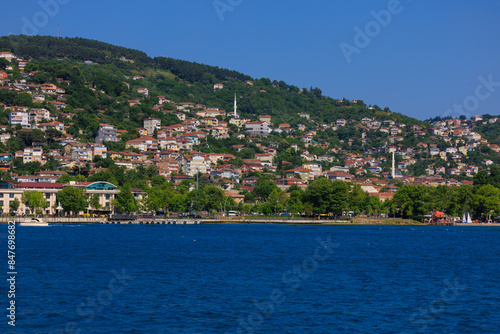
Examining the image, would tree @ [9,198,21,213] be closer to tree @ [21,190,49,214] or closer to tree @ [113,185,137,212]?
tree @ [21,190,49,214]

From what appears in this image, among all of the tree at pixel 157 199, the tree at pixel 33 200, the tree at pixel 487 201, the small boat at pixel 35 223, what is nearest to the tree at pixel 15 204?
the tree at pixel 33 200

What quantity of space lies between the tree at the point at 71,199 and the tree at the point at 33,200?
2.15 metres

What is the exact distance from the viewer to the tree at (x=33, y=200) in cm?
8219

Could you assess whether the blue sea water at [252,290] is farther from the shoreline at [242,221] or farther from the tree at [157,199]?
the tree at [157,199]

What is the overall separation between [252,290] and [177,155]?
109082mm

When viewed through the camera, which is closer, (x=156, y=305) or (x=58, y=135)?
(x=156, y=305)

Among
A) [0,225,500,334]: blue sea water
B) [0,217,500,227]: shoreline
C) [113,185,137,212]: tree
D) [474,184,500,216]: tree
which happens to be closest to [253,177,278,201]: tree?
[0,217,500,227]: shoreline

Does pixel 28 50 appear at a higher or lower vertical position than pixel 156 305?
higher

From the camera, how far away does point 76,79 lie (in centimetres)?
15700

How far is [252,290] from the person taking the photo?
2767 centimetres

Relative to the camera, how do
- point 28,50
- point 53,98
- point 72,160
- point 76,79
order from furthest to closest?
point 28,50 → point 76,79 → point 53,98 → point 72,160

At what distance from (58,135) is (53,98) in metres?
22.6

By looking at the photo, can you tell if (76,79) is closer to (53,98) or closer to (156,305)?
(53,98)

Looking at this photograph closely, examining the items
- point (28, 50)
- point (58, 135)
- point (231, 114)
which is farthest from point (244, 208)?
point (28, 50)
